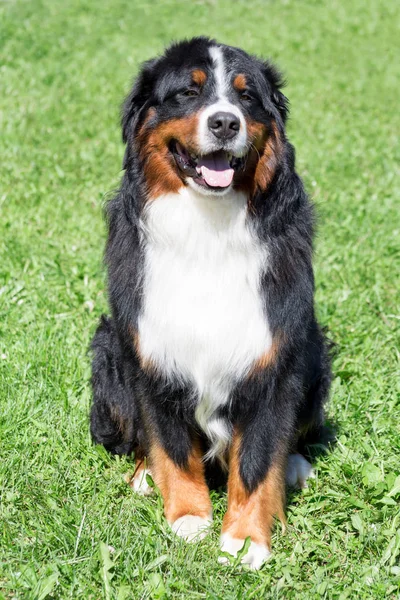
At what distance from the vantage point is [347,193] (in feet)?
22.5

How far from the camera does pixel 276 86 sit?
3301 mm

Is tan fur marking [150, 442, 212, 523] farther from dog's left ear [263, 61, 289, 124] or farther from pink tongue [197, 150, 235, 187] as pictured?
dog's left ear [263, 61, 289, 124]

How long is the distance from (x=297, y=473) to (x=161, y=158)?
1.62 meters

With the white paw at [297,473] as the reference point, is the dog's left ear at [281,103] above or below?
above

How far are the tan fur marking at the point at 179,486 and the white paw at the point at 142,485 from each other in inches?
5.9

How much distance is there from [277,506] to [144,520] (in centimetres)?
57

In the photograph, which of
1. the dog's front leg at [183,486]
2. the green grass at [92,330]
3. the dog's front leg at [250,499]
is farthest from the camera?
the dog's front leg at [183,486]

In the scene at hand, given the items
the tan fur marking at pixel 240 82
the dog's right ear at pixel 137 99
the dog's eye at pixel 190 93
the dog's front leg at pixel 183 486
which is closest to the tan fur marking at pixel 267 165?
the tan fur marking at pixel 240 82

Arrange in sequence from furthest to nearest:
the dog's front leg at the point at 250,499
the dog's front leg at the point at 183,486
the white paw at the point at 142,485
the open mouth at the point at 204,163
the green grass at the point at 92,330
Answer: the white paw at the point at 142,485 → the dog's front leg at the point at 183,486 → the dog's front leg at the point at 250,499 → the open mouth at the point at 204,163 → the green grass at the point at 92,330

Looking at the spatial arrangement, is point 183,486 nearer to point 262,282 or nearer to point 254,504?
point 254,504

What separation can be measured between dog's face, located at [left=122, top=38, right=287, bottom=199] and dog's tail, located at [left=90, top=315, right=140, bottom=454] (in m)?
0.85

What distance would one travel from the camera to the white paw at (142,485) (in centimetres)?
359

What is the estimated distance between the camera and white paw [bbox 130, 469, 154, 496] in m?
3.59

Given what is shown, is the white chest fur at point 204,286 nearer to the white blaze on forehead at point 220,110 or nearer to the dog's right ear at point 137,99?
the white blaze on forehead at point 220,110
